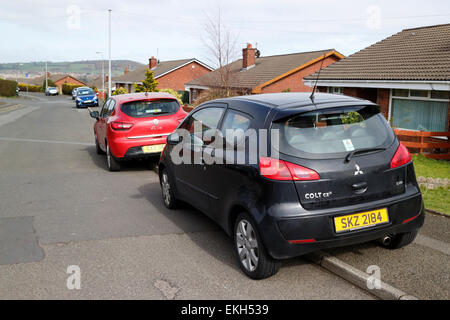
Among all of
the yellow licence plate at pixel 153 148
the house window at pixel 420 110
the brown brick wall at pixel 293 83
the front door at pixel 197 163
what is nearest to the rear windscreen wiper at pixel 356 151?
the front door at pixel 197 163

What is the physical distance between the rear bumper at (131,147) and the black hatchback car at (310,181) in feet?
16.5

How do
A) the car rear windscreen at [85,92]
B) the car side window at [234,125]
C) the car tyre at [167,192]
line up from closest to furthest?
1. the car side window at [234,125]
2. the car tyre at [167,192]
3. the car rear windscreen at [85,92]

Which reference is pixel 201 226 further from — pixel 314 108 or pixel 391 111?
pixel 391 111

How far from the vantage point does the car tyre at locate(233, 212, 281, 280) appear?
4137 mm

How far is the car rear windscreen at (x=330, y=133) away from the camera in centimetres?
405

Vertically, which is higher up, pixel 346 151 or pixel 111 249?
pixel 346 151

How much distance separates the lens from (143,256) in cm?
490

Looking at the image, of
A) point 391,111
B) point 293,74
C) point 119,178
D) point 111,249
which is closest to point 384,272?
point 111,249

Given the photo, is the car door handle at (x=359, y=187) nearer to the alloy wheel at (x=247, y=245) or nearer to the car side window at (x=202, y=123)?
the alloy wheel at (x=247, y=245)

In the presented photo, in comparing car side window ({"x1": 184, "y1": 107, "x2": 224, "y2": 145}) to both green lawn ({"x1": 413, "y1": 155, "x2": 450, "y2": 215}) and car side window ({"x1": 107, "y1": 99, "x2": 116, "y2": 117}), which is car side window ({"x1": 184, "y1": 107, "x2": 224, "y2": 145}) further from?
car side window ({"x1": 107, "y1": 99, "x2": 116, "y2": 117})

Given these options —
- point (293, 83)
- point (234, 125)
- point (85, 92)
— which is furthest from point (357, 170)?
point (85, 92)

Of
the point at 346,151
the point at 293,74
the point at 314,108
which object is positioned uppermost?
the point at 293,74

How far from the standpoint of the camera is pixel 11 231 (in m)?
5.75

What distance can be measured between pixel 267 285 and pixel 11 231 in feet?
11.4
